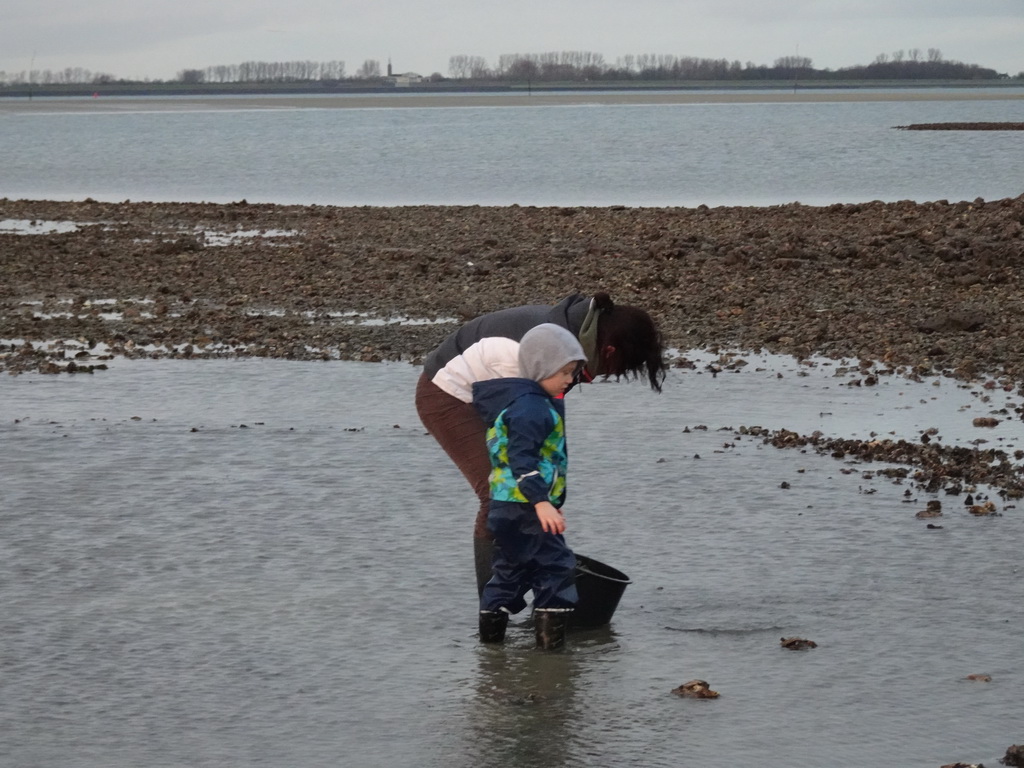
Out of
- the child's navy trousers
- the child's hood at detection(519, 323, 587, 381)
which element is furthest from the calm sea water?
the child's hood at detection(519, 323, 587, 381)

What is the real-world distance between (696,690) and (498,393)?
1.12 m

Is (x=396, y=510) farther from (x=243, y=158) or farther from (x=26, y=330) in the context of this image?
(x=243, y=158)

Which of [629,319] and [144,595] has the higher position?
[629,319]

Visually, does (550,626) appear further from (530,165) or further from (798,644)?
(530,165)

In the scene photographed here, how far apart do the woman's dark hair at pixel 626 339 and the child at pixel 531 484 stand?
11cm

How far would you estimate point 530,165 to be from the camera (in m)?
47.0

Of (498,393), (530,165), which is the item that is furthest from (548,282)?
(530,165)

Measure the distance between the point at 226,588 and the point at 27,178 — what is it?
39891 mm

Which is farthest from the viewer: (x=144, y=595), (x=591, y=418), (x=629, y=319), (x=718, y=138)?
(x=718, y=138)

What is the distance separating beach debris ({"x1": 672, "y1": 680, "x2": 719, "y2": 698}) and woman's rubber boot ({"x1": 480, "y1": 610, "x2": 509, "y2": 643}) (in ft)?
2.36

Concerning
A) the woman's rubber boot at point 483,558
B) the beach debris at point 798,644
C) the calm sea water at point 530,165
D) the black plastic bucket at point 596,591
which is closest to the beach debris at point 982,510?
the beach debris at point 798,644

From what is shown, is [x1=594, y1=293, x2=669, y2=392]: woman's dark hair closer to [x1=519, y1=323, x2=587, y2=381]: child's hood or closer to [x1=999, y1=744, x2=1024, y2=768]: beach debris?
[x1=519, y1=323, x2=587, y2=381]: child's hood

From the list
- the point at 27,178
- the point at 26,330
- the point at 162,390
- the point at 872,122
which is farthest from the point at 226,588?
the point at 872,122

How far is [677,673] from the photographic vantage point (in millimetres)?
4980
